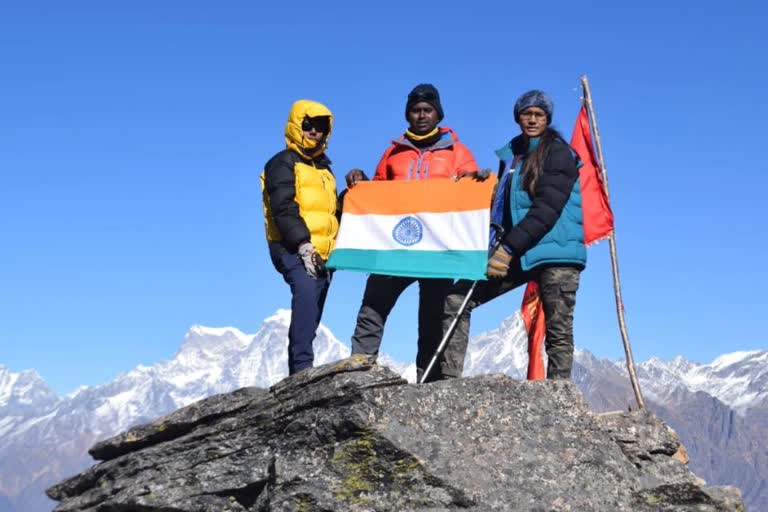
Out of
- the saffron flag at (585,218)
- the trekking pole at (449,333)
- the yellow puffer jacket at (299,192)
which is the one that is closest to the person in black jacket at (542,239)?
the trekking pole at (449,333)

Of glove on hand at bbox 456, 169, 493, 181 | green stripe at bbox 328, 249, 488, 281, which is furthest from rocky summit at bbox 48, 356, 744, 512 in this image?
glove on hand at bbox 456, 169, 493, 181

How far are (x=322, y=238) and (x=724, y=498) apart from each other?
612 centimetres

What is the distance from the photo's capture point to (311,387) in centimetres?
1066

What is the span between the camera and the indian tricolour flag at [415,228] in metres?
12.8

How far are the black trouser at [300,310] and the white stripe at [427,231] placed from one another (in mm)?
881

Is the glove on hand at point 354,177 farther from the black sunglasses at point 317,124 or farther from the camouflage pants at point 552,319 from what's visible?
the camouflage pants at point 552,319

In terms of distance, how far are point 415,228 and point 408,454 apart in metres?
4.28

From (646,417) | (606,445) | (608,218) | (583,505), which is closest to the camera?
(583,505)

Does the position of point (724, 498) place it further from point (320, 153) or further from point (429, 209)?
point (320, 153)

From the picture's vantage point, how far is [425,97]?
13.0m

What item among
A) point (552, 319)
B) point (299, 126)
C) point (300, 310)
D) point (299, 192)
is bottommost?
point (552, 319)

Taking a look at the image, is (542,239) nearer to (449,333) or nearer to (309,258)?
(449,333)

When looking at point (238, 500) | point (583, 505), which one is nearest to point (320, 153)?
point (238, 500)

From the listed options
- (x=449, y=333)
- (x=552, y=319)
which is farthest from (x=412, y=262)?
(x=552, y=319)
